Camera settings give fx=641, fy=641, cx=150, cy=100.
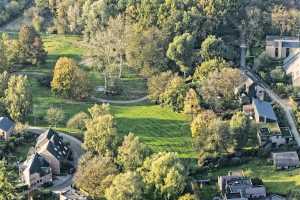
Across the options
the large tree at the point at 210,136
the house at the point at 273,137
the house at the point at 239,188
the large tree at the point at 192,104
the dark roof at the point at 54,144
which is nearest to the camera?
the house at the point at 239,188

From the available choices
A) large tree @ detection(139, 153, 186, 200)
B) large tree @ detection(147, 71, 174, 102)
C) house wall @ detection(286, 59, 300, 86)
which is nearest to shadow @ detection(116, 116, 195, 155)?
large tree @ detection(147, 71, 174, 102)

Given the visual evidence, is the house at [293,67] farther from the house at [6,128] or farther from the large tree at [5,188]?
the large tree at [5,188]

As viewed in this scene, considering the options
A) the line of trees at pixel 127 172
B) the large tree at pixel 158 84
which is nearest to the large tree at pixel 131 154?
the line of trees at pixel 127 172

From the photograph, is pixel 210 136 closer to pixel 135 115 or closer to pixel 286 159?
pixel 286 159

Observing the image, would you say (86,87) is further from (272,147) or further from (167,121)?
(272,147)

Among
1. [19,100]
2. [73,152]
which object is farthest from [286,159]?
[19,100]

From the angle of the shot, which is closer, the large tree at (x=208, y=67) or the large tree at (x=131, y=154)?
the large tree at (x=131, y=154)

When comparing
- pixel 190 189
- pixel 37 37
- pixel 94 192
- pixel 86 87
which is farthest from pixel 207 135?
pixel 37 37
